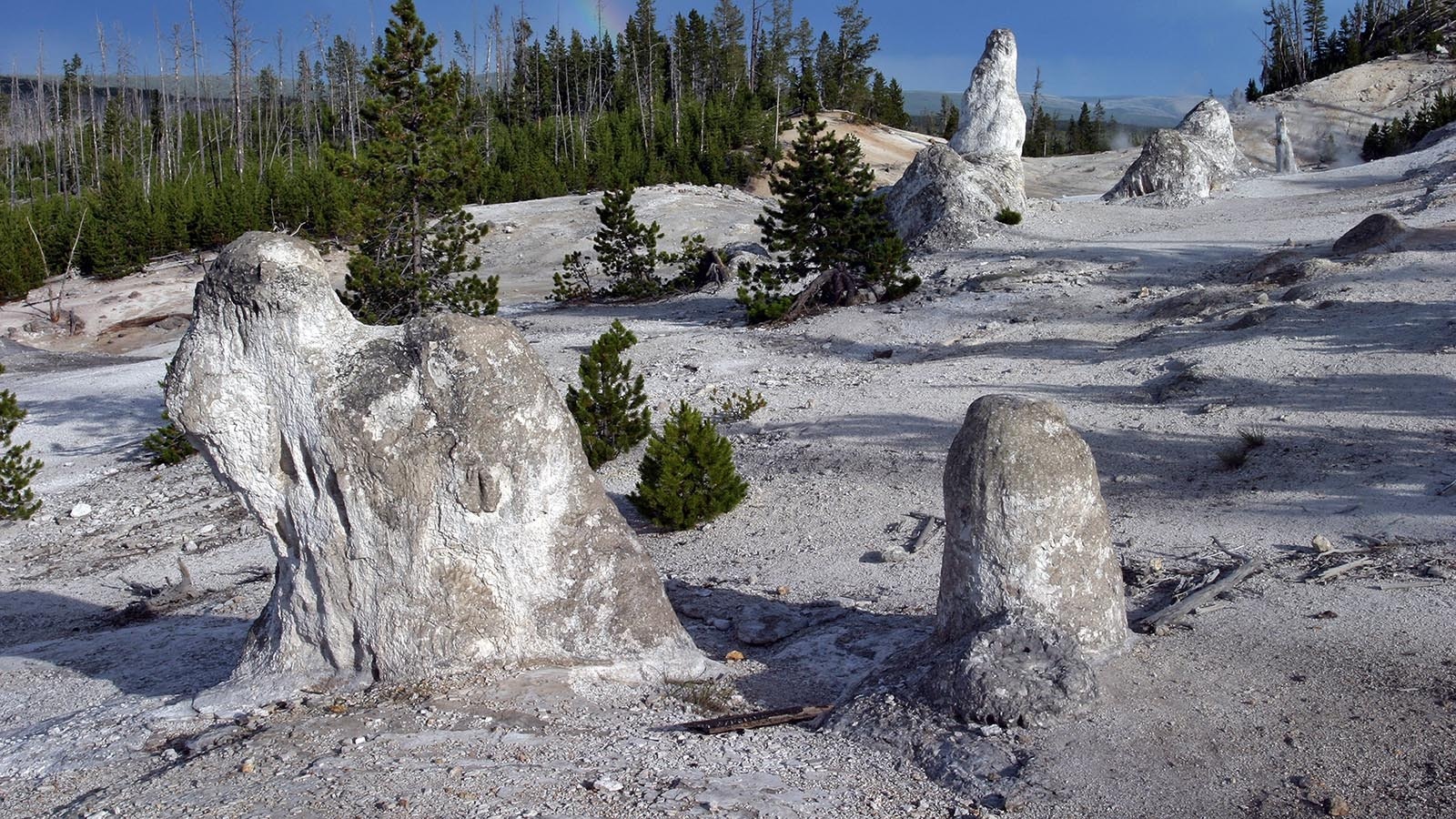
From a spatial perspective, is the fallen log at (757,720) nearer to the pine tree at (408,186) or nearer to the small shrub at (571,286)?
the pine tree at (408,186)

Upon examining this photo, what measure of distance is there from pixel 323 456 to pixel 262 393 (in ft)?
1.82

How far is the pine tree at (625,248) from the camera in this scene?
25719 millimetres

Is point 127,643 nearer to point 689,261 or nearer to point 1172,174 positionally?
point 689,261

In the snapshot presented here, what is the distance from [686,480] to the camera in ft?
35.7

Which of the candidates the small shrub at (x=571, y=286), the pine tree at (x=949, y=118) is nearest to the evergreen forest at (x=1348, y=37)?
the pine tree at (x=949, y=118)

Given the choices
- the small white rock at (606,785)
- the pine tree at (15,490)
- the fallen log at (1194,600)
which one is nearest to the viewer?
the small white rock at (606,785)

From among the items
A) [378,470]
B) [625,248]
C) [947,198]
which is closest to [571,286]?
[625,248]

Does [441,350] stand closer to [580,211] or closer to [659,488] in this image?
[659,488]

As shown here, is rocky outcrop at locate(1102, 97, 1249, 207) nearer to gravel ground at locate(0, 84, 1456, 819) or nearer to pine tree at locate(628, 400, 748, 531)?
gravel ground at locate(0, 84, 1456, 819)

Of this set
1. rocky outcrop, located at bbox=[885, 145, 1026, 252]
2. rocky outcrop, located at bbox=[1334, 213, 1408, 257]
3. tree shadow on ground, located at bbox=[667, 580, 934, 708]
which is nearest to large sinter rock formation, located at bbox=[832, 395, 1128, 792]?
tree shadow on ground, located at bbox=[667, 580, 934, 708]

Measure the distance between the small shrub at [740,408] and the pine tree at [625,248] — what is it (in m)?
11.3

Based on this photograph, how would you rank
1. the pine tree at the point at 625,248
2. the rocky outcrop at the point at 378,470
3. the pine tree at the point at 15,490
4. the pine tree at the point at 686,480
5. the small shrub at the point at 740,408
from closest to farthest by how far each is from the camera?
the rocky outcrop at the point at 378,470 → the pine tree at the point at 686,480 → the small shrub at the point at 740,408 → the pine tree at the point at 15,490 → the pine tree at the point at 625,248

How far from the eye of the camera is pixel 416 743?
18.1ft

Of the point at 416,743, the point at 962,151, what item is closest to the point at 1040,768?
the point at 416,743
